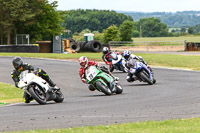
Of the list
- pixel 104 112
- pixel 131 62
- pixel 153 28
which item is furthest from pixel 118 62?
pixel 153 28

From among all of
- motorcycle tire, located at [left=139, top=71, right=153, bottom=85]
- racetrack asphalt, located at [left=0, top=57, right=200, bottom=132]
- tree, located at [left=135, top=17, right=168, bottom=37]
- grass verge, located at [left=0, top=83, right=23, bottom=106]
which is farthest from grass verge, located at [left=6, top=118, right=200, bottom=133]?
tree, located at [left=135, top=17, right=168, bottom=37]

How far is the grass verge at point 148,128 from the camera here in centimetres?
763

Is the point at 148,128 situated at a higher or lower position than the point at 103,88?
higher

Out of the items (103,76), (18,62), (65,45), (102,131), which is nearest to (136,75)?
(103,76)

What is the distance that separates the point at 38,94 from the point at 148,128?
5.33 meters

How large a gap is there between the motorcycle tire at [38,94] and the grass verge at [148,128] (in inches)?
170

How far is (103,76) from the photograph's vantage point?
1484 centimetres

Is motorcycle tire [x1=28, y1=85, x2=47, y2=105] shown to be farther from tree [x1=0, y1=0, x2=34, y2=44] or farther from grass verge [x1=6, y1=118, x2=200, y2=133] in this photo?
tree [x1=0, y1=0, x2=34, y2=44]

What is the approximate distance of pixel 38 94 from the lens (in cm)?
1269

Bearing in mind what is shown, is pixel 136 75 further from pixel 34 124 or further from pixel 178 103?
pixel 34 124

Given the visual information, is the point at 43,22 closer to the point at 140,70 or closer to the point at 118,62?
the point at 118,62

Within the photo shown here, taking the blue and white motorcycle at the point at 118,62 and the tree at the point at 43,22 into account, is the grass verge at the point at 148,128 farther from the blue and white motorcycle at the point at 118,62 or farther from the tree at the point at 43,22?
the tree at the point at 43,22

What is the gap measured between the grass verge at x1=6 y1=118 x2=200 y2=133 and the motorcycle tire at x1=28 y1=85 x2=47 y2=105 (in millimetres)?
4331

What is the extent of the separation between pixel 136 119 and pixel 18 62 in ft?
14.7
